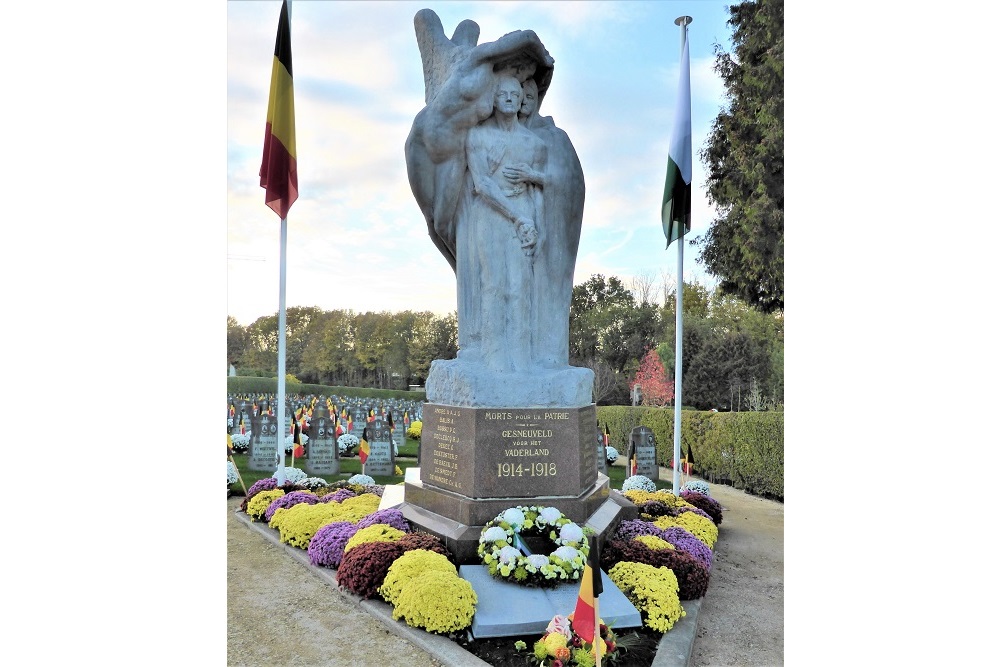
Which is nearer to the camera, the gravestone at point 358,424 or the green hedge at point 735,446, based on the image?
the green hedge at point 735,446

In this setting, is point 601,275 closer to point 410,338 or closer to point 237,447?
point 410,338

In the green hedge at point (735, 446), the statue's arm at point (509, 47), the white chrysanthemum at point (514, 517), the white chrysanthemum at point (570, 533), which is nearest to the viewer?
the white chrysanthemum at point (570, 533)

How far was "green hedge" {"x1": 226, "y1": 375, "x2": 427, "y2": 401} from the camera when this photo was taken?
2116cm

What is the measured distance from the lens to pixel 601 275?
25.7 m

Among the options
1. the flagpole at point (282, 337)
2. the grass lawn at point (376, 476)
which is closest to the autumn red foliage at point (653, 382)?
the grass lawn at point (376, 476)

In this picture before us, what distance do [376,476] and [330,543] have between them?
5.47 metres

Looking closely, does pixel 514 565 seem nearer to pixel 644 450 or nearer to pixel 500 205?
pixel 500 205

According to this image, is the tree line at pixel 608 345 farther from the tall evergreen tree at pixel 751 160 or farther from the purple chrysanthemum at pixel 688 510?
the purple chrysanthemum at pixel 688 510

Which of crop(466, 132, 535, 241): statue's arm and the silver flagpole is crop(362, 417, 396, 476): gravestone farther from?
crop(466, 132, 535, 241): statue's arm

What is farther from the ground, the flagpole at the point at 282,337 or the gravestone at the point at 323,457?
the flagpole at the point at 282,337

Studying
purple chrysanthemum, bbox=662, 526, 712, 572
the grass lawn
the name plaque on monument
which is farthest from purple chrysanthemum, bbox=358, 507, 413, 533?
the grass lawn

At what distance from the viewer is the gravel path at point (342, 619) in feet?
13.1

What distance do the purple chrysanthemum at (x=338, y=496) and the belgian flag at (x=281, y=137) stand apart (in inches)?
145

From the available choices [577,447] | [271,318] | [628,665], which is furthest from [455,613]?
[271,318]
